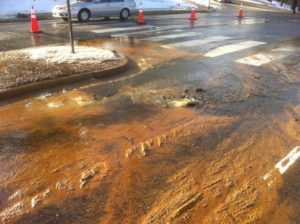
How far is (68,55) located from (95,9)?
10.5 meters

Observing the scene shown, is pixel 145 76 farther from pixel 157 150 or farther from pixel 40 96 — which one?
pixel 157 150

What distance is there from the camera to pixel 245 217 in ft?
10.7

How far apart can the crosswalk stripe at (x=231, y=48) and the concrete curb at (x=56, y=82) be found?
132 inches

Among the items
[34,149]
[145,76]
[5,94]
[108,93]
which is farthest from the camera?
[145,76]

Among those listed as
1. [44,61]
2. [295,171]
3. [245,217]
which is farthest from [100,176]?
[44,61]

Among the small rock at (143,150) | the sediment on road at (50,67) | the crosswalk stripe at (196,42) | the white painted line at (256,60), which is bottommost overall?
the small rock at (143,150)

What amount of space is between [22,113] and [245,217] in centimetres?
403

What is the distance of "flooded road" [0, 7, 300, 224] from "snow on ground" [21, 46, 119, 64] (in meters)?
1.31

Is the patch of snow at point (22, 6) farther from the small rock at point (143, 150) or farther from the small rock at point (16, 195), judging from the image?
the small rock at point (16, 195)

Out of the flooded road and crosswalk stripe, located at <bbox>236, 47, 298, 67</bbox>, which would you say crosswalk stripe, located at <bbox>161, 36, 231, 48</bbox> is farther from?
the flooded road

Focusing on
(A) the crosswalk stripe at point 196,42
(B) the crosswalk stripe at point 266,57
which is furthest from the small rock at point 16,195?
(A) the crosswalk stripe at point 196,42

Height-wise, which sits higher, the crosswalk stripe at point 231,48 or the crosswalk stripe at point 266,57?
the crosswalk stripe at point 231,48

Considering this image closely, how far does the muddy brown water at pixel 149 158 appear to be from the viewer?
10.9 ft

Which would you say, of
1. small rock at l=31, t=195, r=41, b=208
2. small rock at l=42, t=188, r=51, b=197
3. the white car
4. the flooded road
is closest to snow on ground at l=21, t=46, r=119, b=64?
the flooded road
